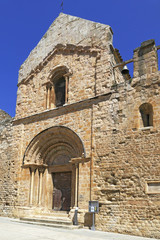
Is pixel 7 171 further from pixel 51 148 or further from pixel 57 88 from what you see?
pixel 57 88

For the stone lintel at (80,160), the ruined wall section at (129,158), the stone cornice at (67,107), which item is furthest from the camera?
the stone cornice at (67,107)

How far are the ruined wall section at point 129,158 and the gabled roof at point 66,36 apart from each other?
222 cm

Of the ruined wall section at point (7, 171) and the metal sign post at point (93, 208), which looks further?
the ruined wall section at point (7, 171)

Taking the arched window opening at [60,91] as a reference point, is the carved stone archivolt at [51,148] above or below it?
below

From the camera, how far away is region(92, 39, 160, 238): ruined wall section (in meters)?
7.36

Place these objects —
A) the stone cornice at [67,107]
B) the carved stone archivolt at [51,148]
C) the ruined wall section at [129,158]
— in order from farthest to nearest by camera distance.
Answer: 1. the carved stone archivolt at [51,148]
2. the stone cornice at [67,107]
3. the ruined wall section at [129,158]

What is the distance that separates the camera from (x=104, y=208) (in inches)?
318

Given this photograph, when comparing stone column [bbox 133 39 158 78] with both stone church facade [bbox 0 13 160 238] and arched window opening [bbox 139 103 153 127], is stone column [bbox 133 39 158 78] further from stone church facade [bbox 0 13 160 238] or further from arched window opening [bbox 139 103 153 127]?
arched window opening [bbox 139 103 153 127]

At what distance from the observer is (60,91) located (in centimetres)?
1138

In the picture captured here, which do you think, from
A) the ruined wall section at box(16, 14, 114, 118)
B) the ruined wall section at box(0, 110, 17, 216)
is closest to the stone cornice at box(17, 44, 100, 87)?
the ruined wall section at box(16, 14, 114, 118)

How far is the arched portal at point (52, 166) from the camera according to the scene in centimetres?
1001

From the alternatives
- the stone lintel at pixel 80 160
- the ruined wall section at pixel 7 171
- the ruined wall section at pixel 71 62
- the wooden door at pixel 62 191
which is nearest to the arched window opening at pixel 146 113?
the ruined wall section at pixel 71 62

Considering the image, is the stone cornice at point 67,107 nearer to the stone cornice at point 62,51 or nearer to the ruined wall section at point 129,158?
the ruined wall section at point 129,158

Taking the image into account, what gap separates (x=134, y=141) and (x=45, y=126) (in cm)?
414
